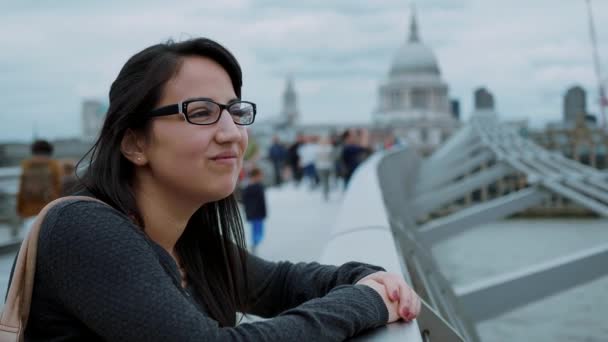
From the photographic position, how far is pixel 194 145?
163 centimetres

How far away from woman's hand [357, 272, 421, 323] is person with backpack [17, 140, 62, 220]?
200 inches

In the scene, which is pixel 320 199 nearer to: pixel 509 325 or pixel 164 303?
pixel 509 325

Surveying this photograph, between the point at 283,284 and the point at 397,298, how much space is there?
48cm

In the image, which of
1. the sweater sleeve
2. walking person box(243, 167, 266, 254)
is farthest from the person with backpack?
the sweater sleeve

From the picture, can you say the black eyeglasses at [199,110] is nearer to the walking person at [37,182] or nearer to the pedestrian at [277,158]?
the walking person at [37,182]

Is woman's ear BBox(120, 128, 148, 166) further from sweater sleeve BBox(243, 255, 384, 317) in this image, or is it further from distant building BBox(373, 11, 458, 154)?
distant building BBox(373, 11, 458, 154)

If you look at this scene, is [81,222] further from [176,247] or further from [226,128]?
[176,247]

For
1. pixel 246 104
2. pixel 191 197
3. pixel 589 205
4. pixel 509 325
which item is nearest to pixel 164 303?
pixel 191 197

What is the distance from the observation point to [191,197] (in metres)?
1.72

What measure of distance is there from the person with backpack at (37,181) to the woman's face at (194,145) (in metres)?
4.98

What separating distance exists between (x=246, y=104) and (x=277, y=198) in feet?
39.1

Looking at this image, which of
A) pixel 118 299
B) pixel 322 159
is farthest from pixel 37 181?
pixel 322 159

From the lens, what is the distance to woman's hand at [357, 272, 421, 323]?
5.36ft

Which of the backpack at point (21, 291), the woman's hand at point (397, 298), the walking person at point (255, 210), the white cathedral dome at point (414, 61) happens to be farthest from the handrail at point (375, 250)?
the white cathedral dome at point (414, 61)
